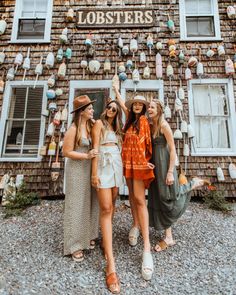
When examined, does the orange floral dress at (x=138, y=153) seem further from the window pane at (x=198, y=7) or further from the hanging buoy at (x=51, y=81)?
the window pane at (x=198, y=7)

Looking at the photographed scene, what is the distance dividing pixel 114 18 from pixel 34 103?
280cm

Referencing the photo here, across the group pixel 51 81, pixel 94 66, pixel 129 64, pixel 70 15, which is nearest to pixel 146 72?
pixel 129 64

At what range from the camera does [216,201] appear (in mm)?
4559

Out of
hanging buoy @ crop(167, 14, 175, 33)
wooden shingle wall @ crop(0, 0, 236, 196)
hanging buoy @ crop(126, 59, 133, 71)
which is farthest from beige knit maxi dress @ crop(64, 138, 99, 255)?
hanging buoy @ crop(167, 14, 175, 33)

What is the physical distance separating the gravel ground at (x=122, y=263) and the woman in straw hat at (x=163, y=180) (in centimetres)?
37

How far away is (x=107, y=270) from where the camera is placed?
2.54 meters

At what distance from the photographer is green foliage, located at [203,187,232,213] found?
4449 millimetres

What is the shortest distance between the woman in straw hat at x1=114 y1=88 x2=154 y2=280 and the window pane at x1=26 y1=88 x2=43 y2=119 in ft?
10.4

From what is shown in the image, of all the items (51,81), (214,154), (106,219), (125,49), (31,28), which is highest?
(31,28)

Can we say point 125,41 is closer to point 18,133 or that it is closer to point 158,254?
point 18,133

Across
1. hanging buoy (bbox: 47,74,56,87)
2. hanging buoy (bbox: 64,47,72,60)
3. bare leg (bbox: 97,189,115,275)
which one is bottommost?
bare leg (bbox: 97,189,115,275)

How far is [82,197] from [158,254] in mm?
1236

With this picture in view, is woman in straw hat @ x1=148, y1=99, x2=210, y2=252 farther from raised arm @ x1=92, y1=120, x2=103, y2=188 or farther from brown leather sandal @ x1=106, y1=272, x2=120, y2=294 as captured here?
brown leather sandal @ x1=106, y1=272, x2=120, y2=294

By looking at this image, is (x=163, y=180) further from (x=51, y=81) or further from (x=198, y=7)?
(x=198, y=7)
